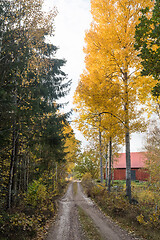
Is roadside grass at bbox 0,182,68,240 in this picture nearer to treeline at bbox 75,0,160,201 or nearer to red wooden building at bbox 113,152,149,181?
treeline at bbox 75,0,160,201

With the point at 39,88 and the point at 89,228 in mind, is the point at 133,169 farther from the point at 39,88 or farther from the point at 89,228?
the point at 39,88

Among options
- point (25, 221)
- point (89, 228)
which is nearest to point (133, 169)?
point (89, 228)

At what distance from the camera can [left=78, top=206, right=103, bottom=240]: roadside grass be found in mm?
6125

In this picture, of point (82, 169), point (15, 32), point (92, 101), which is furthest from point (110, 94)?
point (82, 169)

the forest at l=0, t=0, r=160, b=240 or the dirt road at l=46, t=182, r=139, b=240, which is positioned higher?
the forest at l=0, t=0, r=160, b=240

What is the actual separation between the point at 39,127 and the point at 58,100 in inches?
194

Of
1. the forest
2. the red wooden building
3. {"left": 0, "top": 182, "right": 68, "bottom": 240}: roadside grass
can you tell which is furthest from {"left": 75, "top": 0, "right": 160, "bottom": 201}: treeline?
the red wooden building

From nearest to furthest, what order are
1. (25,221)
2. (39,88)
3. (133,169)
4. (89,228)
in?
1. (25,221)
2. (89,228)
3. (39,88)
4. (133,169)

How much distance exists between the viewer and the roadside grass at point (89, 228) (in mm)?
6125

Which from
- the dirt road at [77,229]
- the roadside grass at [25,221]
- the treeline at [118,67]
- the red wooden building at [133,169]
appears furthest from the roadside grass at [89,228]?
the red wooden building at [133,169]

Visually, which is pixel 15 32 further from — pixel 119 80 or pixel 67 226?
pixel 67 226

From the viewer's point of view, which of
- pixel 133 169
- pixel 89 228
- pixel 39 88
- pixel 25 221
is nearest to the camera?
pixel 25 221

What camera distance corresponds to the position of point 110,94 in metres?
8.00

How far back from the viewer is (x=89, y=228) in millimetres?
6992
